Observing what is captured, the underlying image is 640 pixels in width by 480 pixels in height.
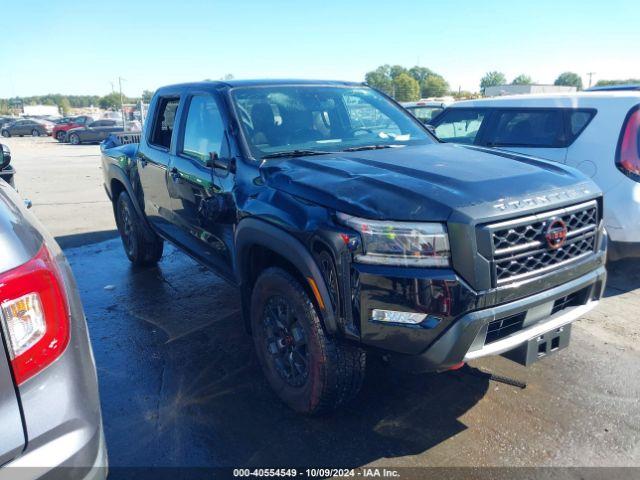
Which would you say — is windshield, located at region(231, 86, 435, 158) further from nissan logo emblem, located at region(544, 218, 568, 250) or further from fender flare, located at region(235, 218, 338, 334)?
nissan logo emblem, located at region(544, 218, 568, 250)

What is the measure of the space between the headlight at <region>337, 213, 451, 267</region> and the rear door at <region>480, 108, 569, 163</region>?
3237 mm

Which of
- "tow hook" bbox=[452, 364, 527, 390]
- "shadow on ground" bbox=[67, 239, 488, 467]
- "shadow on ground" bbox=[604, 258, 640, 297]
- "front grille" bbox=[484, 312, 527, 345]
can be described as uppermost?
"front grille" bbox=[484, 312, 527, 345]

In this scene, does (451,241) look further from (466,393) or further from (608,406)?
(608,406)

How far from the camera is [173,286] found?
17.2 feet

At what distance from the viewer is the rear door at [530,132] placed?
498 centimetres

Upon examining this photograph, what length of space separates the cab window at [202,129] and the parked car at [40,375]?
1.98 meters

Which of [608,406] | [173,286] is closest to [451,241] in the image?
[608,406]

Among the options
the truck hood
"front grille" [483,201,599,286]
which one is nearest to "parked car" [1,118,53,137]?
the truck hood

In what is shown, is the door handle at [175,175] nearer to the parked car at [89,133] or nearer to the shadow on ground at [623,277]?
the shadow on ground at [623,277]

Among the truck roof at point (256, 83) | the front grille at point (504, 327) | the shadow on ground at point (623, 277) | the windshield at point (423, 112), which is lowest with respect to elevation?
the shadow on ground at point (623, 277)

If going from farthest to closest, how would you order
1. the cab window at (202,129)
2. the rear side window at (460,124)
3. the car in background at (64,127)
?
the car in background at (64,127) < the rear side window at (460,124) < the cab window at (202,129)

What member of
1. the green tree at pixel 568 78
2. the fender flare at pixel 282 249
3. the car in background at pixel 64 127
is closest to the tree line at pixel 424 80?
the green tree at pixel 568 78

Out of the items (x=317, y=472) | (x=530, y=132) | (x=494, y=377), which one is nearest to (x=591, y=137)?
(x=530, y=132)

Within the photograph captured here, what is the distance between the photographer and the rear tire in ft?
17.9
